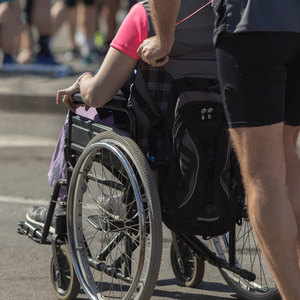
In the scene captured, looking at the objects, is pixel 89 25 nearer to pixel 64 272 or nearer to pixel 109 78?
pixel 64 272

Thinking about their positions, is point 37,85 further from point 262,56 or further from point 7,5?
point 262,56

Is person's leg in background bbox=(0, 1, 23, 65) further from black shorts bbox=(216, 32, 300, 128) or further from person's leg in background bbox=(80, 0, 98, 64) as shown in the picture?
black shorts bbox=(216, 32, 300, 128)

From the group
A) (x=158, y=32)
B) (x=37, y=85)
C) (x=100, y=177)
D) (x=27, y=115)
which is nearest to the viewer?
(x=158, y=32)

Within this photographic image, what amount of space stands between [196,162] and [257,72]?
55 centimetres

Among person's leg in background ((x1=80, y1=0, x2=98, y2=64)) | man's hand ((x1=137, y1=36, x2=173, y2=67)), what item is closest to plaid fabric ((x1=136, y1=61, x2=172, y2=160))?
man's hand ((x1=137, y1=36, x2=173, y2=67))

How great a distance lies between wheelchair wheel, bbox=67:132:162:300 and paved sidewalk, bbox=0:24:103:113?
5500mm

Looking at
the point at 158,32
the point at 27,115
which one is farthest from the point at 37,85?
the point at 158,32

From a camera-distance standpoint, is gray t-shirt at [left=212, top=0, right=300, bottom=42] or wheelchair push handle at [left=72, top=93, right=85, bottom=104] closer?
gray t-shirt at [left=212, top=0, right=300, bottom=42]

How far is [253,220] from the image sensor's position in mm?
2711

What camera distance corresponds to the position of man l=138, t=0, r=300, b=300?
2.58m

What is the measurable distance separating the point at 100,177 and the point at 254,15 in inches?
43.1

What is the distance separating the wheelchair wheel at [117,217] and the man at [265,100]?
1.34 feet

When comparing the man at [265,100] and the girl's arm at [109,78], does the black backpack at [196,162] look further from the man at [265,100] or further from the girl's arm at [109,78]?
the man at [265,100]

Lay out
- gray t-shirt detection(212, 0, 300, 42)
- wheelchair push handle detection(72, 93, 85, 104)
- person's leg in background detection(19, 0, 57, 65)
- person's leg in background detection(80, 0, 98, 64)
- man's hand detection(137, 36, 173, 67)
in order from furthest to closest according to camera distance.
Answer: person's leg in background detection(80, 0, 98, 64) → person's leg in background detection(19, 0, 57, 65) → wheelchair push handle detection(72, 93, 85, 104) → man's hand detection(137, 36, 173, 67) → gray t-shirt detection(212, 0, 300, 42)
